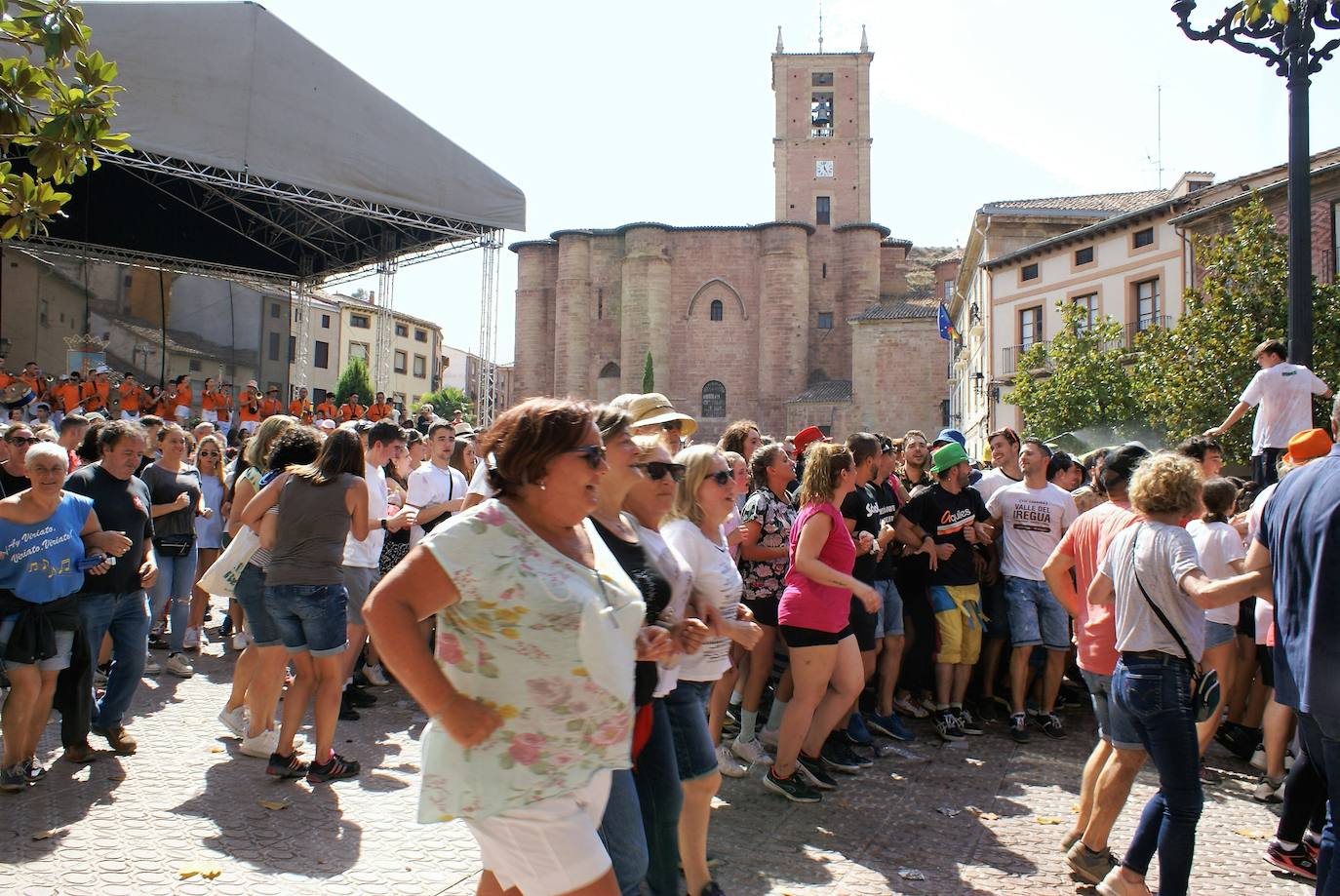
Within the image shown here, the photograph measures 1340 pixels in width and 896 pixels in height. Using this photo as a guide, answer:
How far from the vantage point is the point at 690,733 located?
10.6 feet

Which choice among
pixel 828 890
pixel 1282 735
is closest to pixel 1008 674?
pixel 1282 735

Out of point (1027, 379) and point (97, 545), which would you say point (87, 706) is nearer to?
point (97, 545)

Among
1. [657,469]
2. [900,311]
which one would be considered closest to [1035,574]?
[657,469]

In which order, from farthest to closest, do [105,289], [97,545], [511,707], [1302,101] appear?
[105,289] < [1302,101] < [97,545] < [511,707]

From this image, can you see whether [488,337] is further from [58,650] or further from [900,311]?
[900,311]

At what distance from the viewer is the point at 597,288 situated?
55.8 meters

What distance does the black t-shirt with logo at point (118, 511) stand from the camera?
4.98m

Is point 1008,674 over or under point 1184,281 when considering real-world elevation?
under

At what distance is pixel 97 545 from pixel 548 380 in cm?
5349

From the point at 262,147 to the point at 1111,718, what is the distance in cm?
1603

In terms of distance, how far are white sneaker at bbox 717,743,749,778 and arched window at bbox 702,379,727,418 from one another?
49293 mm

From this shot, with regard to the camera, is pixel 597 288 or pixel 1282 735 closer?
pixel 1282 735

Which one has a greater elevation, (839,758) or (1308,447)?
(1308,447)

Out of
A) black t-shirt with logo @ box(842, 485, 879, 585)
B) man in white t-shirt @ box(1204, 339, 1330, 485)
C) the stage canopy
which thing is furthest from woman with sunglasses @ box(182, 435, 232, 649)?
the stage canopy
